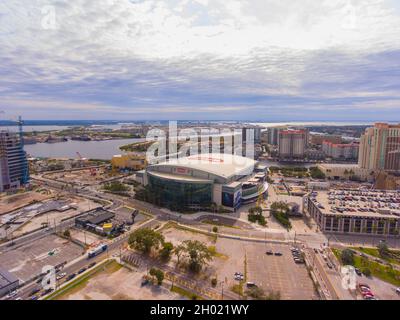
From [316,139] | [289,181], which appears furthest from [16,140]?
[316,139]

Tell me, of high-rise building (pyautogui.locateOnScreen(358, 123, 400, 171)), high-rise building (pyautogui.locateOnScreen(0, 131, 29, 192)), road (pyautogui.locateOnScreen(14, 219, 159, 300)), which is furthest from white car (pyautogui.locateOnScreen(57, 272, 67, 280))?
high-rise building (pyautogui.locateOnScreen(358, 123, 400, 171))

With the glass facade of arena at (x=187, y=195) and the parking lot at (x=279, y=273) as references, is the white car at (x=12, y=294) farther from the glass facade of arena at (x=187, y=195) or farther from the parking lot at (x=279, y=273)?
the glass facade of arena at (x=187, y=195)

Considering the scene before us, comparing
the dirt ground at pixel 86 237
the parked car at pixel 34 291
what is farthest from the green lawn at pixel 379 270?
the parked car at pixel 34 291

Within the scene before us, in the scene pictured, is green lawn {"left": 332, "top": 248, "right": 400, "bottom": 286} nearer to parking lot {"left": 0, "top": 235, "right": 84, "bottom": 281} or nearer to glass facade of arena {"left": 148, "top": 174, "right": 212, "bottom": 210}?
glass facade of arena {"left": 148, "top": 174, "right": 212, "bottom": 210}
